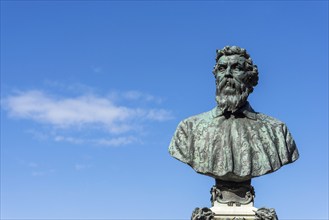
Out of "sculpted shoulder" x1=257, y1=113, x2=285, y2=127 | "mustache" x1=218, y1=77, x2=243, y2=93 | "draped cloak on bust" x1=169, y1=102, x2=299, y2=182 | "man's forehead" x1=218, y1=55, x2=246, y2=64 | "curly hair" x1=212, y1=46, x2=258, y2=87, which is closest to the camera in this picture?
"draped cloak on bust" x1=169, y1=102, x2=299, y2=182

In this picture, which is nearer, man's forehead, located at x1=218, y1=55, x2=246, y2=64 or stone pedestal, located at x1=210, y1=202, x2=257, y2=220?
stone pedestal, located at x1=210, y1=202, x2=257, y2=220

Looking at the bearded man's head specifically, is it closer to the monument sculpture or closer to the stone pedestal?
the monument sculpture

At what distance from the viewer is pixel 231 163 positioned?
12.2m

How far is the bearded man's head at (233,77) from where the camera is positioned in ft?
40.9

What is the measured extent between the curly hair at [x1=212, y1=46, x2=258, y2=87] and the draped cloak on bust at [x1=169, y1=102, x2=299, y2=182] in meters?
0.45

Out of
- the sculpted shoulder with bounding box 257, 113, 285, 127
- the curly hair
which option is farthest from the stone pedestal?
the curly hair

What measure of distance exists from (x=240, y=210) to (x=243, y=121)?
156 cm

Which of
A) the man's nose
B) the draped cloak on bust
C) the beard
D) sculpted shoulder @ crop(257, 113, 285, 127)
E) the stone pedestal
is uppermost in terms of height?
the man's nose

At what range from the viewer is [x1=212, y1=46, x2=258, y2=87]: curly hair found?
12.7 metres

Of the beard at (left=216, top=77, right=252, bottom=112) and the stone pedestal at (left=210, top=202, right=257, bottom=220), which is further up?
the beard at (left=216, top=77, right=252, bottom=112)

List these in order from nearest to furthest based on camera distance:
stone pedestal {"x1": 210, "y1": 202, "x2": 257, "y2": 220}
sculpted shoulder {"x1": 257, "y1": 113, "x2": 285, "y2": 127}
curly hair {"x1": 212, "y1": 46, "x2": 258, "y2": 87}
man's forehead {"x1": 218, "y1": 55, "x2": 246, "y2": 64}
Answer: stone pedestal {"x1": 210, "y1": 202, "x2": 257, "y2": 220} → man's forehead {"x1": 218, "y1": 55, "x2": 246, "y2": 64} → curly hair {"x1": 212, "y1": 46, "x2": 258, "y2": 87} → sculpted shoulder {"x1": 257, "y1": 113, "x2": 285, "y2": 127}

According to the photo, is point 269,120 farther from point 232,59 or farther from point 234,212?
A: point 234,212

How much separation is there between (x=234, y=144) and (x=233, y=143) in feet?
0.09

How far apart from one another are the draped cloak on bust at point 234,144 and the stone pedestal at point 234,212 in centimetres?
46
